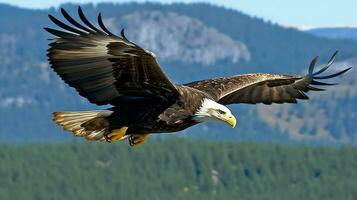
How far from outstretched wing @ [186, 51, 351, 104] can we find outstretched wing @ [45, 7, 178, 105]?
111 cm

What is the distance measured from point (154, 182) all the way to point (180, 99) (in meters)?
105

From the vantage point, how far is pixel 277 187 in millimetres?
118875

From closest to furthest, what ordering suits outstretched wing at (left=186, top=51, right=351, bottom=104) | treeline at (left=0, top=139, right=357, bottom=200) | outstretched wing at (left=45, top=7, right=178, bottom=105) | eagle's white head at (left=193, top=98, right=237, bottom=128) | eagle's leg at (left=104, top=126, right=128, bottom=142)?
outstretched wing at (left=45, top=7, right=178, bottom=105), eagle's white head at (left=193, top=98, right=237, bottom=128), eagle's leg at (left=104, top=126, right=128, bottom=142), outstretched wing at (left=186, top=51, right=351, bottom=104), treeline at (left=0, top=139, right=357, bottom=200)

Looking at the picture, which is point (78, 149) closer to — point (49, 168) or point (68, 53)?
point (49, 168)

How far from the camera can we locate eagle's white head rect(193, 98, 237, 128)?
13000 millimetres

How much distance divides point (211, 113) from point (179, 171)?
108m

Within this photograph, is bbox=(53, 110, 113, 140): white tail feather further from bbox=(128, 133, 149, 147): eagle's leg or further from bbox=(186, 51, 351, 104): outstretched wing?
bbox=(186, 51, 351, 104): outstretched wing

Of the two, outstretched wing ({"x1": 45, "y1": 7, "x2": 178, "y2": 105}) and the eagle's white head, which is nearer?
outstretched wing ({"x1": 45, "y1": 7, "x2": 178, "y2": 105})

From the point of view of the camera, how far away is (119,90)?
13273mm

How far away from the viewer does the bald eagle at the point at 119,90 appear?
1280 cm

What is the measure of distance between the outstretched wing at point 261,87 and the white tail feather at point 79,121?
4.00 ft

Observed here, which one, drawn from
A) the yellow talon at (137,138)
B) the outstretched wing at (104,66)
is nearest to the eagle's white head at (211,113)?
the outstretched wing at (104,66)

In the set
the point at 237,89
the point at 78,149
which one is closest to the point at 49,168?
the point at 78,149

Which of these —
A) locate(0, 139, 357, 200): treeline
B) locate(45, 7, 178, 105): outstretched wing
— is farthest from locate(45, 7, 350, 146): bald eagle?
locate(0, 139, 357, 200): treeline
